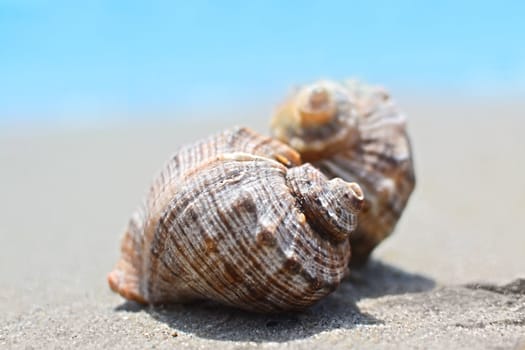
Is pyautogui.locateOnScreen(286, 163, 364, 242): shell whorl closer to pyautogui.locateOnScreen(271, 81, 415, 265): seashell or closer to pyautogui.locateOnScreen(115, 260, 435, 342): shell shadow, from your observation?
pyautogui.locateOnScreen(115, 260, 435, 342): shell shadow

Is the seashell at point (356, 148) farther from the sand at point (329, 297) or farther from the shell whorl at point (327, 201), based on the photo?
the shell whorl at point (327, 201)

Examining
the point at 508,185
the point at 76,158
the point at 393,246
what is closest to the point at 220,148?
the point at 393,246

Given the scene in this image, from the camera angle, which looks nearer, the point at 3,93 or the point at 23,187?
the point at 23,187

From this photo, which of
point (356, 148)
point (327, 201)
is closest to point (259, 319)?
point (327, 201)

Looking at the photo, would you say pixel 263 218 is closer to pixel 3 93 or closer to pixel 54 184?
pixel 54 184

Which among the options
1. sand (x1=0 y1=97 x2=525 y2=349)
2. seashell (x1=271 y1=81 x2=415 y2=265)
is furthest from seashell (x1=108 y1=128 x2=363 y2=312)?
seashell (x1=271 y1=81 x2=415 y2=265)

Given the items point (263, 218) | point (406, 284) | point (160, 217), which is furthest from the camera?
point (406, 284)

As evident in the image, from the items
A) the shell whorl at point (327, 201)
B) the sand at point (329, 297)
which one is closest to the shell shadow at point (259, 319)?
the sand at point (329, 297)
